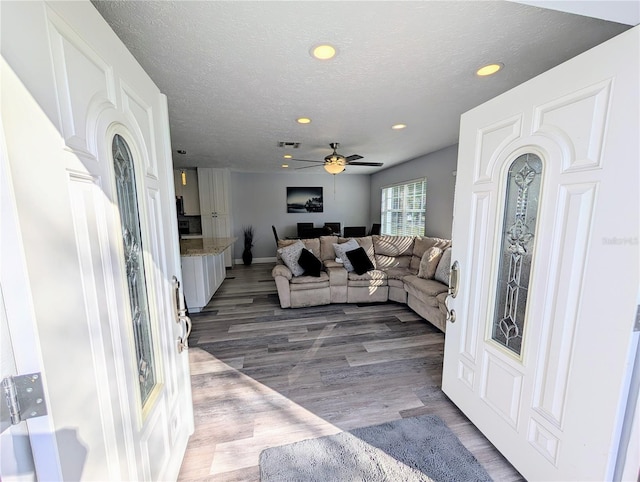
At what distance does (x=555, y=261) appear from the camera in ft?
3.87

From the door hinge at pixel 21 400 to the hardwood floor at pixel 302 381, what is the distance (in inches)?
49.0

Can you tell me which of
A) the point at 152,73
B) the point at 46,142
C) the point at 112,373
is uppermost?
the point at 152,73

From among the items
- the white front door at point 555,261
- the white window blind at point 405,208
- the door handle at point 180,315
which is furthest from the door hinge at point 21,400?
the white window blind at point 405,208

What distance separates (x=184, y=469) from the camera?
1.45 m

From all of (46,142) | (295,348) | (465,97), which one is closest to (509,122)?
(465,97)

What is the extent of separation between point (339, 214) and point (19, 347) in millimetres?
7113

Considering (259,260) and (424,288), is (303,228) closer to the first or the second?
(259,260)

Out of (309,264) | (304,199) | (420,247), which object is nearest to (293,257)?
(309,264)

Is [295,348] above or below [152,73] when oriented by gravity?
below

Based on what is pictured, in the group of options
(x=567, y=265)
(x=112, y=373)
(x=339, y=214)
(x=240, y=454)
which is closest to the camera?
(x=112, y=373)

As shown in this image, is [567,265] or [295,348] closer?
[567,265]

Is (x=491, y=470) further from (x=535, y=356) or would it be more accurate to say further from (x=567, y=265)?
(x=567, y=265)

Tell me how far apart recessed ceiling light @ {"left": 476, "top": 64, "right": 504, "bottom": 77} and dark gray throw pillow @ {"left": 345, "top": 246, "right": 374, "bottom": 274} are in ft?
8.91

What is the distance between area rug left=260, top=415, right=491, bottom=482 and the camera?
4.60 feet
